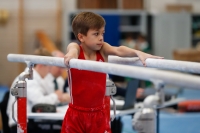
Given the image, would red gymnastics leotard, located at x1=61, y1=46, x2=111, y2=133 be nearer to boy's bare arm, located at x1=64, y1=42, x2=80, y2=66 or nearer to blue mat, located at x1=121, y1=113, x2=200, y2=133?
boy's bare arm, located at x1=64, y1=42, x2=80, y2=66

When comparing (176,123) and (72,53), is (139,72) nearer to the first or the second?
(72,53)

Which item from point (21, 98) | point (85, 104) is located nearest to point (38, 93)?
point (21, 98)

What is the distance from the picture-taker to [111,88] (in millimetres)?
3549

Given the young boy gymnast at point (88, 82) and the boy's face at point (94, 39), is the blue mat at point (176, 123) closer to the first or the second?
the young boy gymnast at point (88, 82)

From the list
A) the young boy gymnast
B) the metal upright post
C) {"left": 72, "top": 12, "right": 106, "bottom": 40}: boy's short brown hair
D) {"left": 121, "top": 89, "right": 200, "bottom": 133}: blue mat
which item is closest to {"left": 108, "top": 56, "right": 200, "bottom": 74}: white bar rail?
the young boy gymnast

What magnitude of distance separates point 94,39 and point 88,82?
0.30 meters

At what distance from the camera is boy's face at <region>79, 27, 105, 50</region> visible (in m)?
3.21

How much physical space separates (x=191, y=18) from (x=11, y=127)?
9986mm

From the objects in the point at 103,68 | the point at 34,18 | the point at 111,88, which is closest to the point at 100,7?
the point at 34,18

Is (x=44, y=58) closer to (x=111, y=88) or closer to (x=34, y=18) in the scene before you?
(x=111, y=88)

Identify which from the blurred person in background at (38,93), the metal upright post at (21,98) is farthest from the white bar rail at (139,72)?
the blurred person in background at (38,93)

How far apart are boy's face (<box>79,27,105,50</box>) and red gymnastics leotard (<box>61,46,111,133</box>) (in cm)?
9

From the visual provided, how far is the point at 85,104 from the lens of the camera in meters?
3.25

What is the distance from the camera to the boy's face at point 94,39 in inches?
126
